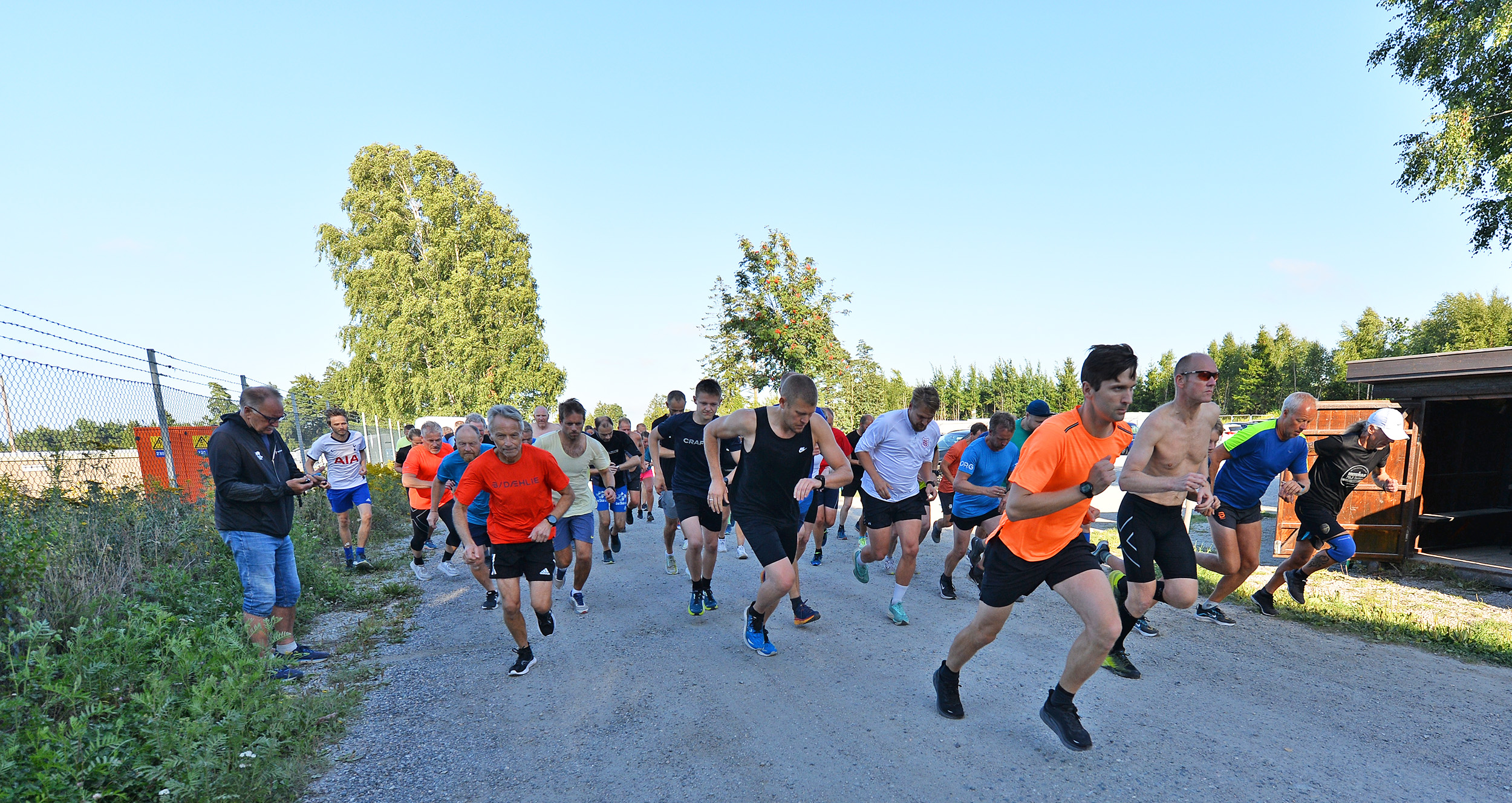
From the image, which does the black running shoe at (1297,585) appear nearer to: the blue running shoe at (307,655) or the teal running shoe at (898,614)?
the teal running shoe at (898,614)

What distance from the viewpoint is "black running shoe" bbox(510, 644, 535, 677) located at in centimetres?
514

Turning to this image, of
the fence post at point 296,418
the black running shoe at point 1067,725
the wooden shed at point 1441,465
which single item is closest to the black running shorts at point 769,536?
the black running shoe at point 1067,725

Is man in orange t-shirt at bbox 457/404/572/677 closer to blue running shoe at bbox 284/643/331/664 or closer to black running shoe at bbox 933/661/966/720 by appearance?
blue running shoe at bbox 284/643/331/664

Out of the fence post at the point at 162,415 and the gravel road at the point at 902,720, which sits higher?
the fence post at the point at 162,415

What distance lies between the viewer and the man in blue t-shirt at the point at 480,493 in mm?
6254

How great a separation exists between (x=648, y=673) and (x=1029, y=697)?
255cm

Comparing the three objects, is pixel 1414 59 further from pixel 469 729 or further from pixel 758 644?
pixel 469 729

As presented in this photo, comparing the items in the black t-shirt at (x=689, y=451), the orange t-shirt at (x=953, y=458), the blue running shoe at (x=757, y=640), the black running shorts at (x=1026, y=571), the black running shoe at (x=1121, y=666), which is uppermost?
the black t-shirt at (x=689, y=451)

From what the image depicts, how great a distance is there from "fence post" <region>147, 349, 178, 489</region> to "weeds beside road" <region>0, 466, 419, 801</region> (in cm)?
Answer: 107

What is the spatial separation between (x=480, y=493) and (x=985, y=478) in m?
4.90

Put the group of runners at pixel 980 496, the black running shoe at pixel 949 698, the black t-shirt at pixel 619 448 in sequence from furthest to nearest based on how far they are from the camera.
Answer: the black t-shirt at pixel 619 448
the black running shoe at pixel 949 698
the group of runners at pixel 980 496

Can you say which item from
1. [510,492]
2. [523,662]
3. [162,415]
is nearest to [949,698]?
[523,662]

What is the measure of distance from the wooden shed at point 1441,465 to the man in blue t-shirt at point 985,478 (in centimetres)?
464

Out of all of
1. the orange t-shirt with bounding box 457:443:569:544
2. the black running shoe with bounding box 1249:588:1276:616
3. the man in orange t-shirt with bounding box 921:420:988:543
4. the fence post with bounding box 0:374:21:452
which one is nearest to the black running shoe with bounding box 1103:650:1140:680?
the man in orange t-shirt with bounding box 921:420:988:543
